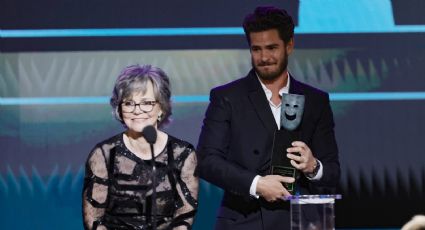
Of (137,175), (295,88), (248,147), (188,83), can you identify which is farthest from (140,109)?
(188,83)

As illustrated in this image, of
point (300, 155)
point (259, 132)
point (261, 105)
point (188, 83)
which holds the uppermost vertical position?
point (188, 83)

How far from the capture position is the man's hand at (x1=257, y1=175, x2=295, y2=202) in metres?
3.60

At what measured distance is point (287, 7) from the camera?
15.9ft

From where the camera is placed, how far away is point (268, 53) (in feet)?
12.9

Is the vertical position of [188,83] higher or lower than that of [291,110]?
higher

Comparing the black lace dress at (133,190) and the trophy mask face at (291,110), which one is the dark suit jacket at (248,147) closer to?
the black lace dress at (133,190)

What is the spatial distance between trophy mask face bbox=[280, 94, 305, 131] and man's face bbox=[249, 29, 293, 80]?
353 millimetres

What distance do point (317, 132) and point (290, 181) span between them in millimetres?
434

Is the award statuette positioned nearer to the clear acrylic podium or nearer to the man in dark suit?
the man in dark suit

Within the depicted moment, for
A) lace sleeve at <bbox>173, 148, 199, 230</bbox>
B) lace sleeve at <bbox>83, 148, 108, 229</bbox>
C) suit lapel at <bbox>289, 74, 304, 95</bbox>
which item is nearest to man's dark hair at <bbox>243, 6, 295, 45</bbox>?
suit lapel at <bbox>289, 74, 304, 95</bbox>

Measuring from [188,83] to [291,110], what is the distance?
1.33m

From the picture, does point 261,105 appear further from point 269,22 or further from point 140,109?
point 140,109

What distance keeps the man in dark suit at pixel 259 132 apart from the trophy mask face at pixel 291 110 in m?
0.22

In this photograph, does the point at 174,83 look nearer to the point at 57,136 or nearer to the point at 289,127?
the point at 57,136
